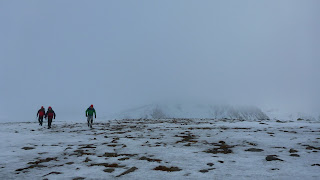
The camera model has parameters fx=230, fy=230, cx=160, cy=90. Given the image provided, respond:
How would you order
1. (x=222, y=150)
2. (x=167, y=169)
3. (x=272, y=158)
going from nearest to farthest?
(x=167, y=169)
(x=272, y=158)
(x=222, y=150)

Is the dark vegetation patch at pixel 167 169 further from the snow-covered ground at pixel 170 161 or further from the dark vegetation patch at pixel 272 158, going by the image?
the dark vegetation patch at pixel 272 158

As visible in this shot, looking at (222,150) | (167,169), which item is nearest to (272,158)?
(222,150)

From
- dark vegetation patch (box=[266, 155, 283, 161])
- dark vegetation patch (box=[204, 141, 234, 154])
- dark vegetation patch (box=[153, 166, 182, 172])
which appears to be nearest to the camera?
dark vegetation patch (box=[153, 166, 182, 172])

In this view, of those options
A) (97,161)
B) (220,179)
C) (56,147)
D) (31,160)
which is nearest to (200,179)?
(220,179)

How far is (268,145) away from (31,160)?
1314 cm

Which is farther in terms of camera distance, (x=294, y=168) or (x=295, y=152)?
(x=295, y=152)

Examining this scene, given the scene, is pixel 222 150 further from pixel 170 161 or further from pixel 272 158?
pixel 170 161

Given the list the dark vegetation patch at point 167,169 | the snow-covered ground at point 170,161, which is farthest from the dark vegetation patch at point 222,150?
the dark vegetation patch at point 167,169

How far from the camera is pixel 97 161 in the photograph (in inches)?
432

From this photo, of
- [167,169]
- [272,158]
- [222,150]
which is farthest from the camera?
[222,150]

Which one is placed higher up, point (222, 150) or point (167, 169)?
point (222, 150)

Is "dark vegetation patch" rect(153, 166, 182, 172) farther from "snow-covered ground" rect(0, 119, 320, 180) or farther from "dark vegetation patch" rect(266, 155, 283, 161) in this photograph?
"dark vegetation patch" rect(266, 155, 283, 161)

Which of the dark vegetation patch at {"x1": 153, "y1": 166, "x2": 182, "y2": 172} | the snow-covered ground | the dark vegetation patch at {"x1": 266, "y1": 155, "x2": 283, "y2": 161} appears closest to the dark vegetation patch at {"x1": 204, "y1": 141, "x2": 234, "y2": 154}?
the snow-covered ground

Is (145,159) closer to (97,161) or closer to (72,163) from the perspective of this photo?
(97,161)
